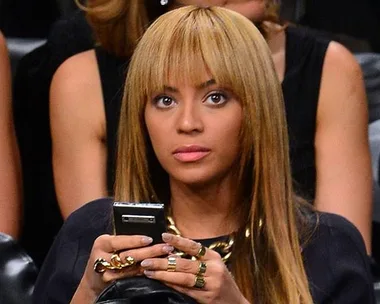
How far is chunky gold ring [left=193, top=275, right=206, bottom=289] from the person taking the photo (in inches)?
63.4

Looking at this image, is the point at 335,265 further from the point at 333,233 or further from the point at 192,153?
the point at 192,153

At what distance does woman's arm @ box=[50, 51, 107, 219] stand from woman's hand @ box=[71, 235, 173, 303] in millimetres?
622

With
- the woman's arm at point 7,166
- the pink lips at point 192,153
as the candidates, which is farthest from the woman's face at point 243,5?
the pink lips at point 192,153

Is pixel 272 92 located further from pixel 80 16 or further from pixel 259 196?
pixel 80 16

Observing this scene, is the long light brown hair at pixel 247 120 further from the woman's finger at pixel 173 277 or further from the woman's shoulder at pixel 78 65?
the woman's shoulder at pixel 78 65

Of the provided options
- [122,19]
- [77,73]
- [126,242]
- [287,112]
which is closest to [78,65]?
[77,73]

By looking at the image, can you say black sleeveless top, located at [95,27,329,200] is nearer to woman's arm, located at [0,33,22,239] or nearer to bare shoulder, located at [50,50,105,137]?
bare shoulder, located at [50,50,105,137]

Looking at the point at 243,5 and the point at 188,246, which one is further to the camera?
the point at 243,5

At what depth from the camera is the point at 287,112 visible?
7.74ft

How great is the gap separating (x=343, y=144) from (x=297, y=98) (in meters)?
0.13

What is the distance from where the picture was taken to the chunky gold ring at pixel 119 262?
1597 mm

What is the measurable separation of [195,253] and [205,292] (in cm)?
6

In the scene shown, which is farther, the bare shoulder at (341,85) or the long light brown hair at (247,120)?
the bare shoulder at (341,85)

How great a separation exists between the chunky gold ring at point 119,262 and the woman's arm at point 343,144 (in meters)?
0.73
